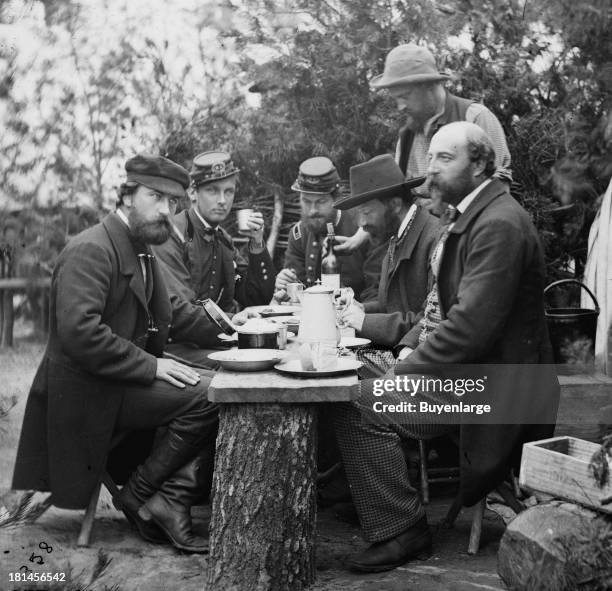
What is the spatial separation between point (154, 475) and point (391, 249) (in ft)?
6.05

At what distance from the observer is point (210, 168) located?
19.9 feet

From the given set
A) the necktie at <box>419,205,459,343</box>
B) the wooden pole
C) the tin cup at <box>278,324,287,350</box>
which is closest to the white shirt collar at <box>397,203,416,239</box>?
the necktie at <box>419,205,459,343</box>

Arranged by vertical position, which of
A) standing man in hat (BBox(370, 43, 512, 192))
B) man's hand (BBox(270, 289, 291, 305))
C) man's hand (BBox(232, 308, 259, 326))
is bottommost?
man's hand (BBox(232, 308, 259, 326))

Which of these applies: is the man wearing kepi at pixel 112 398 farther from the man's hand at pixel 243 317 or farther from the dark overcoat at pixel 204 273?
the dark overcoat at pixel 204 273

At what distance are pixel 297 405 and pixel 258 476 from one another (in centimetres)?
32

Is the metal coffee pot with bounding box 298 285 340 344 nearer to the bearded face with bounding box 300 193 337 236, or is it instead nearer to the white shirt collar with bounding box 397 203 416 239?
the white shirt collar with bounding box 397 203 416 239

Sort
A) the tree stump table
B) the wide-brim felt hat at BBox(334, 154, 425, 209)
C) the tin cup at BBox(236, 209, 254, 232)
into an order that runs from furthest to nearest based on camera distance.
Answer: the tin cup at BBox(236, 209, 254, 232), the wide-brim felt hat at BBox(334, 154, 425, 209), the tree stump table

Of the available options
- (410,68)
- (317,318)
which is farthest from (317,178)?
(317,318)

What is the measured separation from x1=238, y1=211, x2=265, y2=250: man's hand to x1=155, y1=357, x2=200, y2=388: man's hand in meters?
2.21

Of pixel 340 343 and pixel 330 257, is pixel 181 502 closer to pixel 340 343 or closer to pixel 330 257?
pixel 340 343

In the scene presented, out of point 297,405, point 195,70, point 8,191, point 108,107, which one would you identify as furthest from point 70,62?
point 297,405

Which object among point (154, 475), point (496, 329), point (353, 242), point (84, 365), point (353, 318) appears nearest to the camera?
point (496, 329)

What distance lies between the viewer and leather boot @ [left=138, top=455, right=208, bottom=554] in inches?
165

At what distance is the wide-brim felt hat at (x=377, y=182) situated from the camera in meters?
5.11
